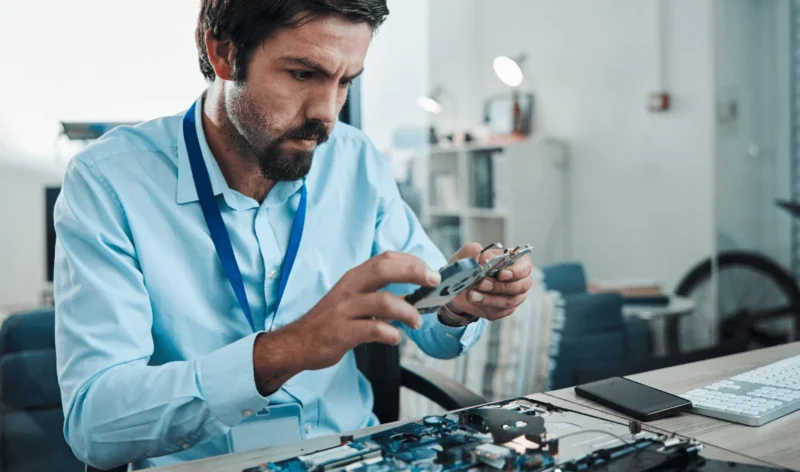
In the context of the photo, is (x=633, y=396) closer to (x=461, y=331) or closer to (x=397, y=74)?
(x=461, y=331)

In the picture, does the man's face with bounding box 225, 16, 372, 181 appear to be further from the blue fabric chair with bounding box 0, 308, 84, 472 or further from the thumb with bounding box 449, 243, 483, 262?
the blue fabric chair with bounding box 0, 308, 84, 472

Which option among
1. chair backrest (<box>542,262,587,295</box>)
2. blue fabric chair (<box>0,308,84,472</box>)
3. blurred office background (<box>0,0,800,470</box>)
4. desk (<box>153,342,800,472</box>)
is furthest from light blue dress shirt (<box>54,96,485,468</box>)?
chair backrest (<box>542,262,587,295</box>)

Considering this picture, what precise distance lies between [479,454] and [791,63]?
371cm

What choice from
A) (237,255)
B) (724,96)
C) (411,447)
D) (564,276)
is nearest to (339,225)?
(237,255)

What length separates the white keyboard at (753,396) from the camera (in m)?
1.01

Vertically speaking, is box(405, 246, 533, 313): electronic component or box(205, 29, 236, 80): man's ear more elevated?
box(205, 29, 236, 80): man's ear

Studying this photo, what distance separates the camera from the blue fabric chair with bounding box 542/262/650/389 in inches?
113

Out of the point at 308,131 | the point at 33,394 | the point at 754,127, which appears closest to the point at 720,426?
the point at 308,131

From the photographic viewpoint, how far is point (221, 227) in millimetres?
1229

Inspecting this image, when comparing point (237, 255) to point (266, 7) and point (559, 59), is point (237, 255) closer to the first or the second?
point (266, 7)

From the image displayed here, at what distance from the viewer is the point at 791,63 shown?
377 cm

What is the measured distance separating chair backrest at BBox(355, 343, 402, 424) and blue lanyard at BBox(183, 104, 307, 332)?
0.27 meters

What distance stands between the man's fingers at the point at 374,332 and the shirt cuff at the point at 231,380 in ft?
0.54

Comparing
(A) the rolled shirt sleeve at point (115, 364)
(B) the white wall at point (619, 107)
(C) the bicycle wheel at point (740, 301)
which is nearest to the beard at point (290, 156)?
(A) the rolled shirt sleeve at point (115, 364)
